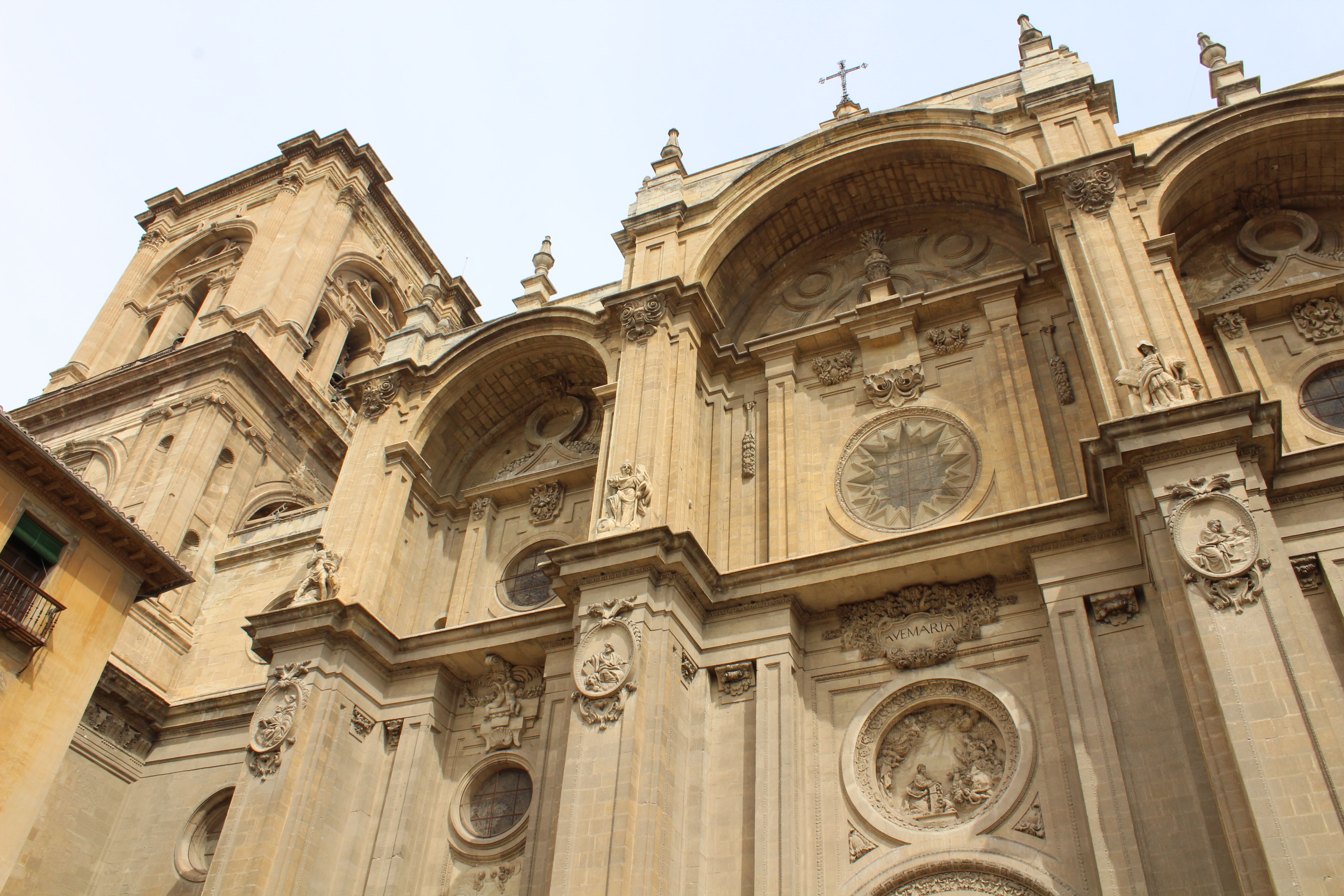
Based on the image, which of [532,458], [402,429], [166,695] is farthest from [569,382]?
[166,695]

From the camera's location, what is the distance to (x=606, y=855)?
12789 millimetres

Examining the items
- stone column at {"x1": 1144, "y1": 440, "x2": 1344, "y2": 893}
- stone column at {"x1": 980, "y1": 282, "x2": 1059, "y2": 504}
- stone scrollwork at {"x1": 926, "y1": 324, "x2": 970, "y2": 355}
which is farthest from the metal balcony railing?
stone column at {"x1": 1144, "y1": 440, "x2": 1344, "y2": 893}

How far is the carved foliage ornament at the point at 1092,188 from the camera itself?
16.5m

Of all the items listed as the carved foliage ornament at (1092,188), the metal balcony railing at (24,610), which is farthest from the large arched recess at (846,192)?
the metal balcony railing at (24,610)

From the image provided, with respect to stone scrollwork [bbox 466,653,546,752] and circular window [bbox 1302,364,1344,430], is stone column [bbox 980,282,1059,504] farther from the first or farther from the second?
→ stone scrollwork [bbox 466,653,546,752]

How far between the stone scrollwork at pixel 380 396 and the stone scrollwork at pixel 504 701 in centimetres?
667

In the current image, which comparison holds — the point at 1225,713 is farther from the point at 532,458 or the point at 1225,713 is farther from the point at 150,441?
the point at 150,441

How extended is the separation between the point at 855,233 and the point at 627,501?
857cm

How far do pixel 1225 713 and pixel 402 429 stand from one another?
15918 millimetres

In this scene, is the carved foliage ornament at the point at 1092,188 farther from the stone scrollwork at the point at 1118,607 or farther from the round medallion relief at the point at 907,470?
the stone scrollwork at the point at 1118,607

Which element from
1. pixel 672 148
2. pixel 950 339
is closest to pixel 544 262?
pixel 672 148

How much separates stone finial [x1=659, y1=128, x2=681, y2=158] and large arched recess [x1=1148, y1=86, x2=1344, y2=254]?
10032 millimetres

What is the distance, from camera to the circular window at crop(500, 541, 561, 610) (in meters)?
20.0

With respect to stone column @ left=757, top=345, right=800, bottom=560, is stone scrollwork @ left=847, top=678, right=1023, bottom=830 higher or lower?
lower
